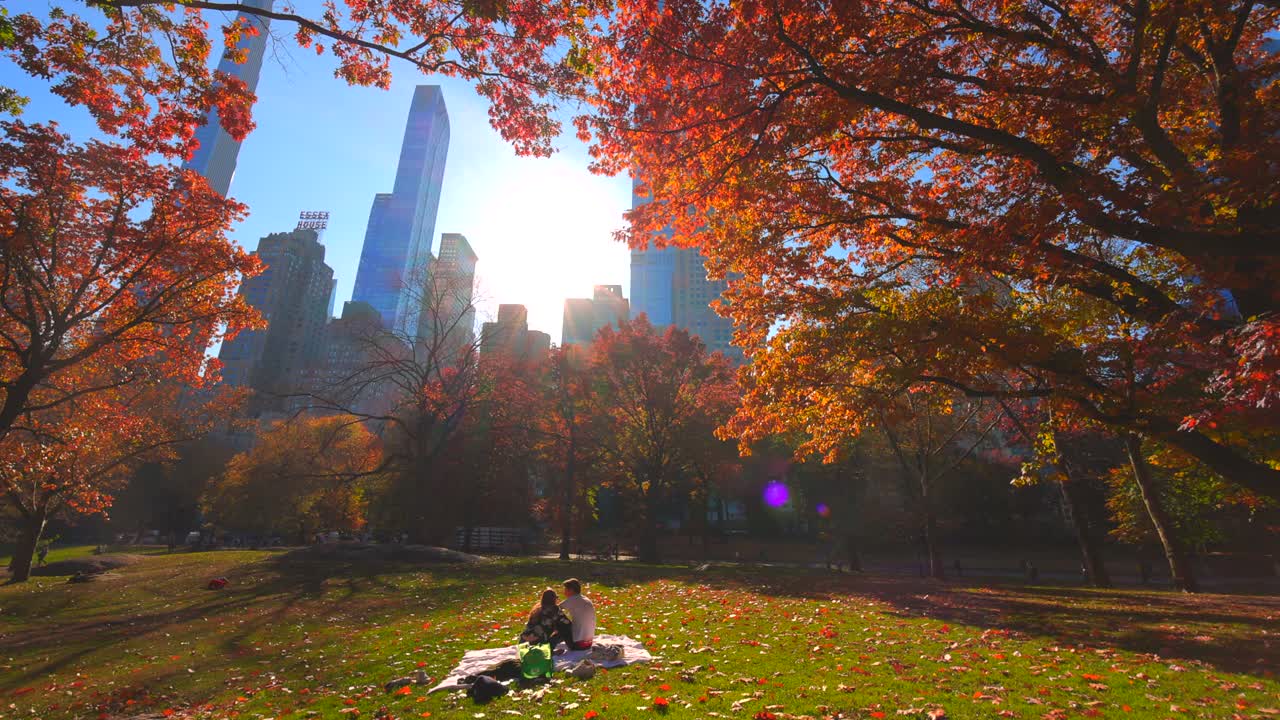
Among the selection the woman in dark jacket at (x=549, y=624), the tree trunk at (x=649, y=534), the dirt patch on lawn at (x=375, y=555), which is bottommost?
the woman in dark jacket at (x=549, y=624)

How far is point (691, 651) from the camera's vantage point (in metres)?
8.23

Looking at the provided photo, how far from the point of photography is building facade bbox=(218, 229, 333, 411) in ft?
366

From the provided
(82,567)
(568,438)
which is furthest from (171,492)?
(568,438)

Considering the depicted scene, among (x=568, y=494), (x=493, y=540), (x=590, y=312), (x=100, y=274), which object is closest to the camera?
(x=100, y=274)

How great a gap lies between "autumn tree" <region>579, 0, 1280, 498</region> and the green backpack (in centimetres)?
787

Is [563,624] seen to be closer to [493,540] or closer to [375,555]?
[375,555]

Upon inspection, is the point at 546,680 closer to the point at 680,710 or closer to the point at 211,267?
the point at 680,710

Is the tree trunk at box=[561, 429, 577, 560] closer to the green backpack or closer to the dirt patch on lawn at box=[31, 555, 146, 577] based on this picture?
the dirt patch on lawn at box=[31, 555, 146, 577]

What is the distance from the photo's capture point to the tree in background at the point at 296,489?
126 ft

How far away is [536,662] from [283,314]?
137018 millimetres

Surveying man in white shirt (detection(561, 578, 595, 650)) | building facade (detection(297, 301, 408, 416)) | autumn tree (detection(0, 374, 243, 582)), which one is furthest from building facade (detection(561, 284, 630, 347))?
man in white shirt (detection(561, 578, 595, 650))

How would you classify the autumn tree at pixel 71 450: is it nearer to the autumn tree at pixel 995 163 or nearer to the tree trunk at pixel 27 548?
the tree trunk at pixel 27 548

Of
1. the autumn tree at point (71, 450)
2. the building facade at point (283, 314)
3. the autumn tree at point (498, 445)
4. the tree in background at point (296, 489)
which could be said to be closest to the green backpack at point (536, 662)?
the autumn tree at point (71, 450)

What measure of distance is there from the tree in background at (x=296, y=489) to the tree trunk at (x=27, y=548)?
1346 centimetres
